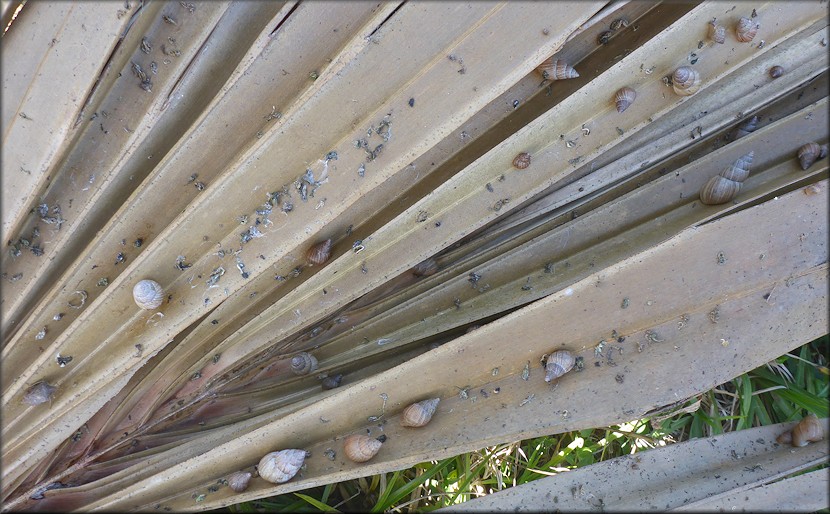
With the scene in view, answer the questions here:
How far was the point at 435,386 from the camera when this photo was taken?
1.27m

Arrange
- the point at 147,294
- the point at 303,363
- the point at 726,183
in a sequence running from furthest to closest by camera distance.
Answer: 1. the point at 303,363
2. the point at 726,183
3. the point at 147,294

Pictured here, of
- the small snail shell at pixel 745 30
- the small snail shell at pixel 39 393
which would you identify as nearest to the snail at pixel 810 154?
the small snail shell at pixel 745 30

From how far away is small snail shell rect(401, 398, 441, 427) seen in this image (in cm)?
124

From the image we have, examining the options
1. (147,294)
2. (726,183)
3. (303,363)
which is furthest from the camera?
(303,363)

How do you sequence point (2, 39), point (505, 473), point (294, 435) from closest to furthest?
point (2, 39)
point (294, 435)
point (505, 473)

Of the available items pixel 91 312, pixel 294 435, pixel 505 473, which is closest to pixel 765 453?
pixel 505 473

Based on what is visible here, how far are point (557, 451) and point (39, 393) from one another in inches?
48.4

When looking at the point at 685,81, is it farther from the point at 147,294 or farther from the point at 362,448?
the point at 147,294

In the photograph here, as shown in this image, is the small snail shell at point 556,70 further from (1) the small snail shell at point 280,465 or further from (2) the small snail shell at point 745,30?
(1) the small snail shell at point 280,465

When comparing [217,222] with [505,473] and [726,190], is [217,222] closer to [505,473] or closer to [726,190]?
[505,473]

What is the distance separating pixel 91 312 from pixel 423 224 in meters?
0.71

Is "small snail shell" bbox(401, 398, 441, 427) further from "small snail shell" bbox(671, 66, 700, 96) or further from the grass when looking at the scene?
"small snail shell" bbox(671, 66, 700, 96)

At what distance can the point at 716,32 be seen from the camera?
1197 mm

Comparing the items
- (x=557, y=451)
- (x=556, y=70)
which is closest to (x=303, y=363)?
(x=557, y=451)
